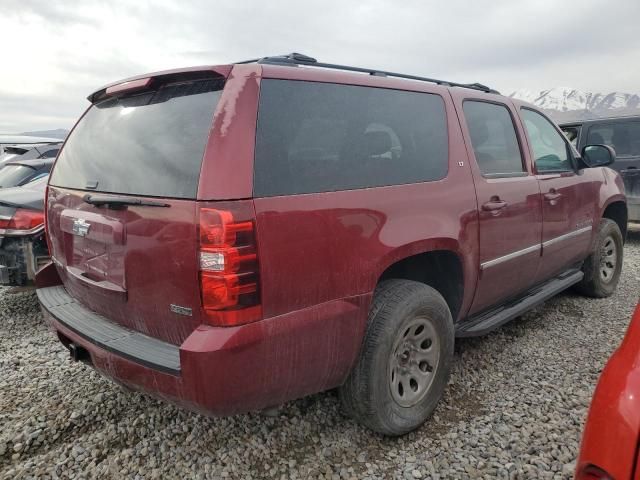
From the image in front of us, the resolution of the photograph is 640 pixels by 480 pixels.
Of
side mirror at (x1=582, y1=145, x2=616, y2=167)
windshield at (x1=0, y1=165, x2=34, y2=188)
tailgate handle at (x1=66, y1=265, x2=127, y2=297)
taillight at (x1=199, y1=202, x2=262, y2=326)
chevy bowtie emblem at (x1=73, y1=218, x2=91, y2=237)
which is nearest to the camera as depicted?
taillight at (x1=199, y1=202, x2=262, y2=326)

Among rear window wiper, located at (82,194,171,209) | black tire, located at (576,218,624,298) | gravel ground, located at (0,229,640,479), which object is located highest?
rear window wiper, located at (82,194,171,209)

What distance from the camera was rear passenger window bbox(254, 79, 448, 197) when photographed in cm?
184

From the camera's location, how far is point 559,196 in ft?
11.5

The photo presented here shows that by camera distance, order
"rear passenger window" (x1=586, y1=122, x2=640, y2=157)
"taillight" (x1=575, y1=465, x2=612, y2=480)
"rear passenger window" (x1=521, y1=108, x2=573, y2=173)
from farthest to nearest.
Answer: "rear passenger window" (x1=586, y1=122, x2=640, y2=157) → "rear passenger window" (x1=521, y1=108, x2=573, y2=173) → "taillight" (x1=575, y1=465, x2=612, y2=480)

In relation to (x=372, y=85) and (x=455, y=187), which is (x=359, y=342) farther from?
(x=372, y=85)

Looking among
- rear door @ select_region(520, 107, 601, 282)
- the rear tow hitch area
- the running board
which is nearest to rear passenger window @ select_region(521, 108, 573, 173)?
rear door @ select_region(520, 107, 601, 282)

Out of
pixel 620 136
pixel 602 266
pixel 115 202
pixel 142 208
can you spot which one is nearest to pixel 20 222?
pixel 115 202

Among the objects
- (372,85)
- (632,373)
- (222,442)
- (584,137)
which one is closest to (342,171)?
(372,85)

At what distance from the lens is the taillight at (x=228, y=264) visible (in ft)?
5.46

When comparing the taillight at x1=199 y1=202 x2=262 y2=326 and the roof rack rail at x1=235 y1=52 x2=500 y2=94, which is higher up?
the roof rack rail at x1=235 y1=52 x2=500 y2=94

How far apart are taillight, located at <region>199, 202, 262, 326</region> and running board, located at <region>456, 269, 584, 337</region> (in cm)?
160

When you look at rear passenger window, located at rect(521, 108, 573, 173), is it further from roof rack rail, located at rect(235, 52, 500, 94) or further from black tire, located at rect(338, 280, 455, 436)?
black tire, located at rect(338, 280, 455, 436)

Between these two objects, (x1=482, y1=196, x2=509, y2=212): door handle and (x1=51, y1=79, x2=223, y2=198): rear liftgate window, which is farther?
(x1=482, y1=196, x2=509, y2=212): door handle

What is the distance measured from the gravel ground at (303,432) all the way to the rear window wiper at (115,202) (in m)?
1.23
